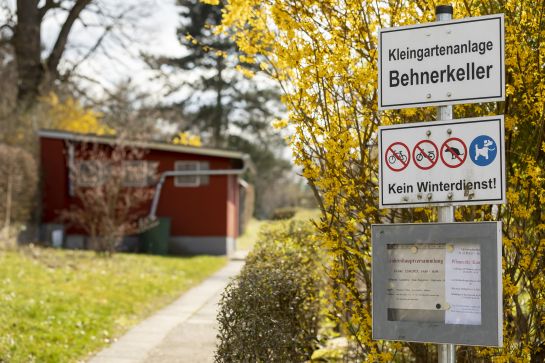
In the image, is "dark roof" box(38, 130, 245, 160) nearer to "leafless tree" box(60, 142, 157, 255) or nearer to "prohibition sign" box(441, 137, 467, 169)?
"leafless tree" box(60, 142, 157, 255)

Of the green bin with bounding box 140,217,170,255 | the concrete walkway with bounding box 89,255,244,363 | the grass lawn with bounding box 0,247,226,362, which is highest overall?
the green bin with bounding box 140,217,170,255

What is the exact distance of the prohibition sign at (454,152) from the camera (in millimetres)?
3785

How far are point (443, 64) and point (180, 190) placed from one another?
73.3 feet

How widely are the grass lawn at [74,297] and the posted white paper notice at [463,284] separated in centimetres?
541

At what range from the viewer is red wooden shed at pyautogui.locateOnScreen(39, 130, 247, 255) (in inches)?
997

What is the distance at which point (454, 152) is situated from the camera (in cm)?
380

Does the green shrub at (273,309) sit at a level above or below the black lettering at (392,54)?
below

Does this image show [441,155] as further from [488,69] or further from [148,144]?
[148,144]

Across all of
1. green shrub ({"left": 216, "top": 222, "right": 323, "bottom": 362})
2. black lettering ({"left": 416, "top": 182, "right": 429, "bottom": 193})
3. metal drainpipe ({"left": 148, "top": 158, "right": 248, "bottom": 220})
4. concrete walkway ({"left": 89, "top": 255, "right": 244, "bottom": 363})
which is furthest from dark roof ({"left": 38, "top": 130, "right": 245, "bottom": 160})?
black lettering ({"left": 416, "top": 182, "right": 429, "bottom": 193})

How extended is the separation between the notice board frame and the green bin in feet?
69.0

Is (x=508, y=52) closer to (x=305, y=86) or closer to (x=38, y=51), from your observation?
(x=305, y=86)

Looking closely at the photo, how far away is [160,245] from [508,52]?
67.8 ft

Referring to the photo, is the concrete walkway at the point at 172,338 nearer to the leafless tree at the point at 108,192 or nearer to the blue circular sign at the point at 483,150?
the blue circular sign at the point at 483,150

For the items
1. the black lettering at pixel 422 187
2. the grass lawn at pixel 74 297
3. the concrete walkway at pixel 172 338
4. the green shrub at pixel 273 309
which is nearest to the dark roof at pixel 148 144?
the grass lawn at pixel 74 297
